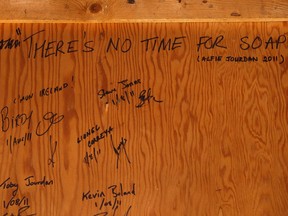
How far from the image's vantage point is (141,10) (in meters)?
2.11

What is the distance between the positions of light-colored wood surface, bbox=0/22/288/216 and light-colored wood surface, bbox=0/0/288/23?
0.18ft

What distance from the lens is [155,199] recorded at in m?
2.01

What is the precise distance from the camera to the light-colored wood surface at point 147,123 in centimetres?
A: 199

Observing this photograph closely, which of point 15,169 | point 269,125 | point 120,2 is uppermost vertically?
point 120,2

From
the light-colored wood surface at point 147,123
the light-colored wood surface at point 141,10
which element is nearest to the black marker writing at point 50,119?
the light-colored wood surface at point 147,123

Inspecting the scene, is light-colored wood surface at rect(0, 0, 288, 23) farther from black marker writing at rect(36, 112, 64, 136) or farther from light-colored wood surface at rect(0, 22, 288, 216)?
black marker writing at rect(36, 112, 64, 136)

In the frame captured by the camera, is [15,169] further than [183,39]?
No

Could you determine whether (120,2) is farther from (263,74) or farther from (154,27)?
(263,74)

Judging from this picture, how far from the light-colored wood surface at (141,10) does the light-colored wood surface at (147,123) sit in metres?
0.05

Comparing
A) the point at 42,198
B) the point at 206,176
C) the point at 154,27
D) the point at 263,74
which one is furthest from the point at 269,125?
the point at 42,198

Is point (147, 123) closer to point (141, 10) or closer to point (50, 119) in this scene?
point (50, 119)

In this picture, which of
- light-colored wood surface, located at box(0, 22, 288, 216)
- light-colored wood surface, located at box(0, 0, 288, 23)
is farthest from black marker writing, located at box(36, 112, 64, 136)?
light-colored wood surface, located at box(0, 0, 288, 23)

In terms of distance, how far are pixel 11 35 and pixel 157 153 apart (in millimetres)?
1072

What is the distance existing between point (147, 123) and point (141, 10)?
2.15 feet
